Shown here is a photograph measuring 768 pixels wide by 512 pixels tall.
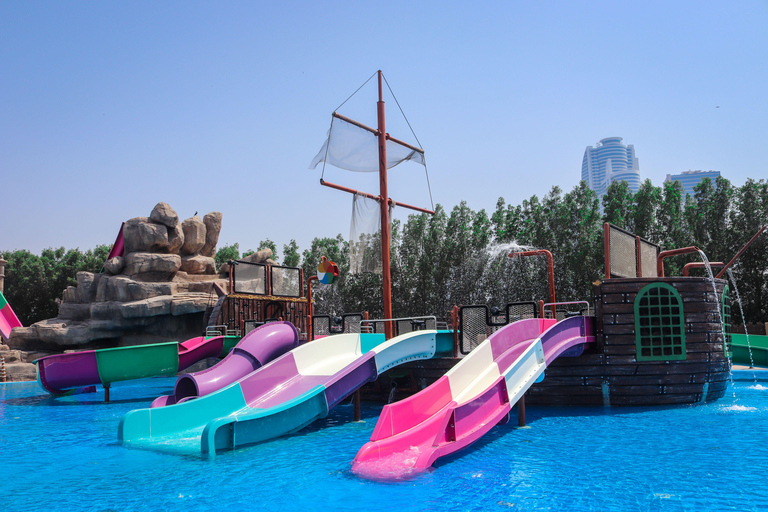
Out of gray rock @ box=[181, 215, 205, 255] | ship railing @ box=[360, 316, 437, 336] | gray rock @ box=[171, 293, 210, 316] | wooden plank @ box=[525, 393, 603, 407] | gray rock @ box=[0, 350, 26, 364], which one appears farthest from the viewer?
gray rock @ box=[181, 215, 205, 255]

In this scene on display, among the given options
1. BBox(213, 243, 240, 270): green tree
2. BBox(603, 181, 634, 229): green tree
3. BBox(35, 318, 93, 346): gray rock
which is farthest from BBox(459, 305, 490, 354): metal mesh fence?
BBox(213, 243, 240, 270): green tree

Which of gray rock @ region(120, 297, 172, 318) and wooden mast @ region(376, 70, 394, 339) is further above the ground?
wooden mast @ region(376, 70, 394, 339)

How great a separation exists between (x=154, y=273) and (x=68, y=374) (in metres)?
15.1

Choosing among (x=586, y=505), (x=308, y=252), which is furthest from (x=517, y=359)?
(x=308, y=252)

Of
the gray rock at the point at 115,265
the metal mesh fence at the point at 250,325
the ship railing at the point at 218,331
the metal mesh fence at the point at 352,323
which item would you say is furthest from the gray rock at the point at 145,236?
the metal mesh fence at the point at 352,323

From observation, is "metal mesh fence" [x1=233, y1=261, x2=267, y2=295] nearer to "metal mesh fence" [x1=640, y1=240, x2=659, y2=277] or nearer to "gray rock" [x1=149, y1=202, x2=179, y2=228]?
"gray rock" [x1=149, y1=202, x2=179, y2=228]

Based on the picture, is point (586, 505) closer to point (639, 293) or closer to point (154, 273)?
point (639, 293)

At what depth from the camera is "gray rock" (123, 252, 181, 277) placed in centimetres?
2981

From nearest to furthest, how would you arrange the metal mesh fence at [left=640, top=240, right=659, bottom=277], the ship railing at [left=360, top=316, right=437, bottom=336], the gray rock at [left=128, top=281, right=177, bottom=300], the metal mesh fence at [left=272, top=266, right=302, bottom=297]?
the ship railing at [left=360, top=316, right=437, bottom=336] < the metal mesh fence at [left=640, top=240, right=659, bottom=277] < the metal mesh fence at [left=272, top=266, right=302, bottom=297] < the gray rock at [left=128, top=281, right=177, bottom=300]

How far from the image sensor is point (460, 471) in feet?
22.4

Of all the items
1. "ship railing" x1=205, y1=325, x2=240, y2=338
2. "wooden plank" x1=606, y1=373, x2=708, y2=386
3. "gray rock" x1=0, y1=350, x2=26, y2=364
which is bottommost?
"gray rock" x1=0, y1=350, x2=26, y2=364

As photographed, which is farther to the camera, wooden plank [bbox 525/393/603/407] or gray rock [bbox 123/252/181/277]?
gray rock [bbox 123/252/181/277]

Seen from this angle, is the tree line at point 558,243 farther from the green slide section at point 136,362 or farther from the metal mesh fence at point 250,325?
the green slide section at point 136,362

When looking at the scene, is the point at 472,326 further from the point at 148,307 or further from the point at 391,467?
the point at 148,307
